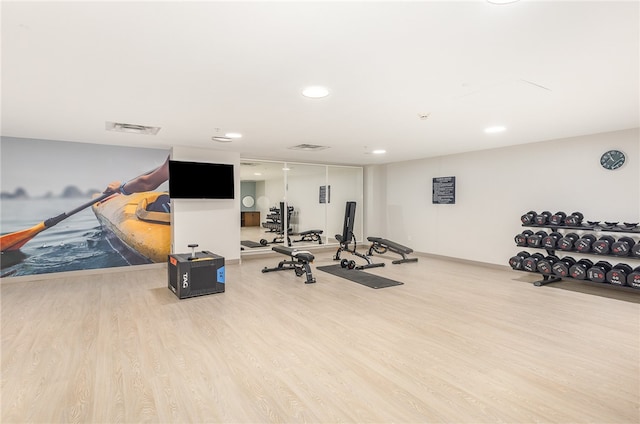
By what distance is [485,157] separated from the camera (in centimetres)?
659

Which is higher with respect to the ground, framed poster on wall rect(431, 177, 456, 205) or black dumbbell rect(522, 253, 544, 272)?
framed poster on wall rect(431, 177, 456, 205)

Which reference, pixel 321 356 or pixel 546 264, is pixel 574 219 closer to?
pixel 546 264

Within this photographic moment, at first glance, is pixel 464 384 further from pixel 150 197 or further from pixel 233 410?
pixel 150 197

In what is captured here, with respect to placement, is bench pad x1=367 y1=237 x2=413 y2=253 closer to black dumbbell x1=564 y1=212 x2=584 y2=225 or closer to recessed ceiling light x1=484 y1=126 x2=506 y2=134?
black dumbbell x1=564 y1=212 x2=584 y2=225

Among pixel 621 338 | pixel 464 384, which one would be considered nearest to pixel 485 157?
pixel 621 338

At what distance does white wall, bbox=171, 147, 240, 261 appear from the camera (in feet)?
20.3

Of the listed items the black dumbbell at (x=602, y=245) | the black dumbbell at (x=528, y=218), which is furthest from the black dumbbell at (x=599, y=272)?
the black dumbbell at (x=528, y=218)

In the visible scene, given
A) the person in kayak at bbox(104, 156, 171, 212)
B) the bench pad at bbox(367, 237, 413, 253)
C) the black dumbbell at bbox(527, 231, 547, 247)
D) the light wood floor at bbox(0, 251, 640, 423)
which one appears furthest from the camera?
the bench pad at bbox(367, 237, 413, 253)

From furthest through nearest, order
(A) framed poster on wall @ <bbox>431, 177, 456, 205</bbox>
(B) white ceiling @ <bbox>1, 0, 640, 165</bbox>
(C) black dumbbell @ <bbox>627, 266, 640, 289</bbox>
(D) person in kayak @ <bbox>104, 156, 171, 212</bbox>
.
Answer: (A) framed poster on wall @ <bbox>431, 177, 456, 205</bbox>
(D) person in kayak @ <bbox>104, 156, 171, 212</bbox>
(C) black dumbbell @ <bbox>627, 266, 640, 289</bbox>
(B) white ceiling @ <bbox>1, 0, 640, 165</bbox>

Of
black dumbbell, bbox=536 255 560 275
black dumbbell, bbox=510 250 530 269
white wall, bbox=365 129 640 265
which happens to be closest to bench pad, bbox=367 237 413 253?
white wall, bbox=365 129 640 265

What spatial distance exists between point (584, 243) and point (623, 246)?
430mm

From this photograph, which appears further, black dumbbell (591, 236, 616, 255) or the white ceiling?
black dumbbell (591, 236, 616, 255)

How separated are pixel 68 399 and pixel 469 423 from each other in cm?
251

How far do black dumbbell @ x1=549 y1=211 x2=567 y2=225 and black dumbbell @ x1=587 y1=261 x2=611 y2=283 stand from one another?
78cm
